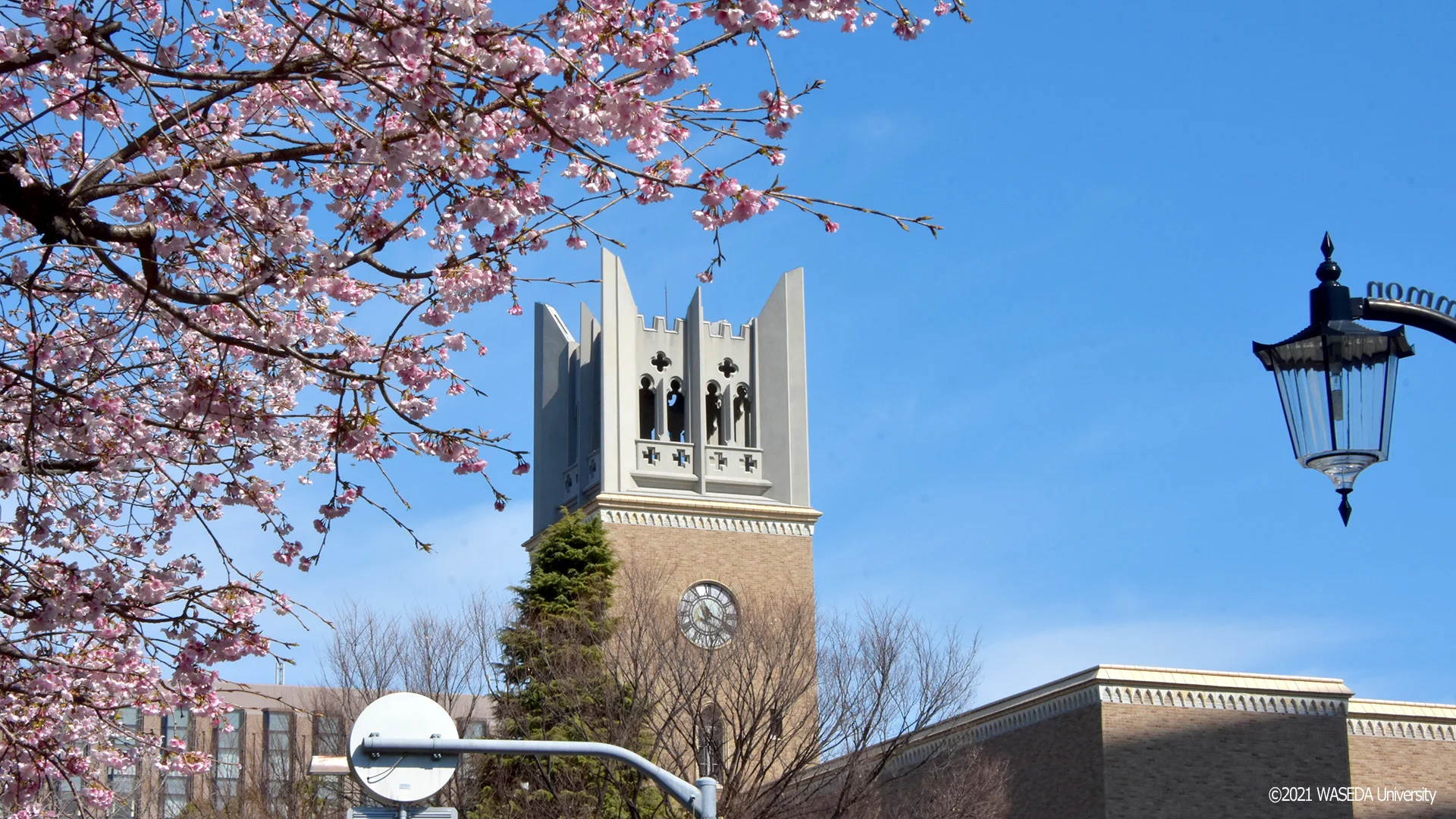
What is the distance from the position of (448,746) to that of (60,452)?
3630mm

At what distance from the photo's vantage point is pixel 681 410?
149 ft

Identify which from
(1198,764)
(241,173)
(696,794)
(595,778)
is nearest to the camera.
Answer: (241,173)

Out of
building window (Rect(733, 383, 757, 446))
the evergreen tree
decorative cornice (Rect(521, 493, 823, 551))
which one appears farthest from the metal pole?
building window (Rect(733, 383, 757, 446))

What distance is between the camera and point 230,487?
921 cm

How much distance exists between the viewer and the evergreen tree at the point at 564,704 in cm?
2720

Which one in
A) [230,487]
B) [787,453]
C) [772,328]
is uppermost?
[772,328]

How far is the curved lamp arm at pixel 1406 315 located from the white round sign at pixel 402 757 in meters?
3.47

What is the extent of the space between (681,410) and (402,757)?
3925cm

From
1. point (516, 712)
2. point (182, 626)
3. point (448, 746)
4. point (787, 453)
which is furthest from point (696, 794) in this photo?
point (787, 453)

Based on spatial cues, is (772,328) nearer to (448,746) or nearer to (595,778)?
(595,778)

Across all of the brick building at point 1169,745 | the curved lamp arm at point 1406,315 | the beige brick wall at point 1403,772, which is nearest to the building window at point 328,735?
the brick building at point 1169,745

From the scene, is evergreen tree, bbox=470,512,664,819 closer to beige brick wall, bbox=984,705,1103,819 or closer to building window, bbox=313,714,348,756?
building window, bbox=313,714,348,756

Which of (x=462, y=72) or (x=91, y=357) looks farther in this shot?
(x=91, y=357)

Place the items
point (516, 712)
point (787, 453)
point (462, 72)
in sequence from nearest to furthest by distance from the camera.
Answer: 1. point (462, 72)
2. point (516, 712)
3. point (787, 453)
